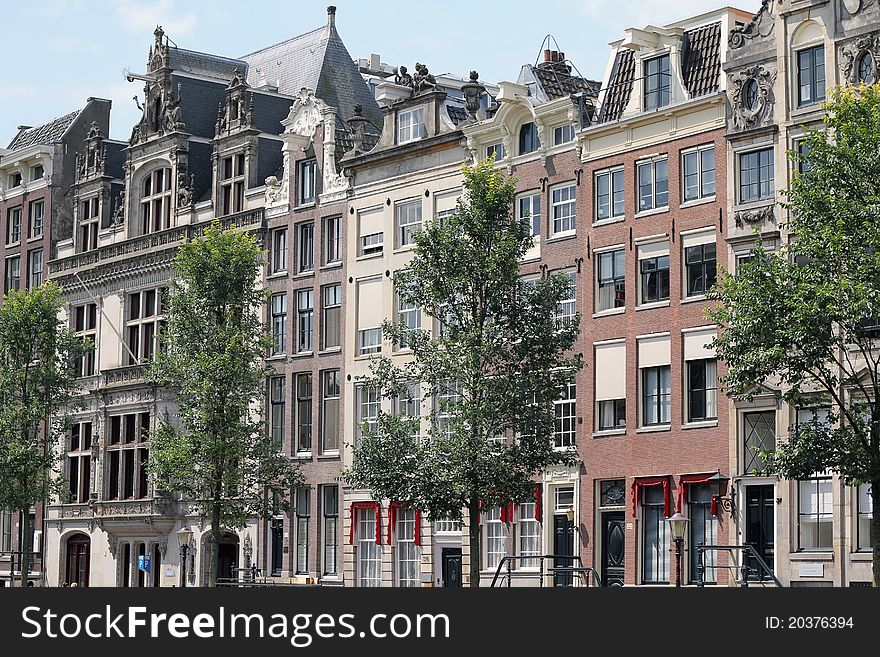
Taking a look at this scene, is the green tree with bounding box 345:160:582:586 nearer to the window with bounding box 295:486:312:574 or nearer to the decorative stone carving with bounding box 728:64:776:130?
the decorative stone carving with bounding box 728:64:776:130

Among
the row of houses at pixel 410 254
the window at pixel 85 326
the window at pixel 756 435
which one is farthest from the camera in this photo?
the window at pixel 85 326

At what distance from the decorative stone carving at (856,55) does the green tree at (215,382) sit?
1975cm

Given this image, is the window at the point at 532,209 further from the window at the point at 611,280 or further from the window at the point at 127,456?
the window at the point at 127,456

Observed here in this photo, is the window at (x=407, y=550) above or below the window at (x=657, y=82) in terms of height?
below

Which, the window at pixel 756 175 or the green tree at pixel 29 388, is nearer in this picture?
the window at pixel 756 175

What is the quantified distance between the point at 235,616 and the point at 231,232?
3422 cm

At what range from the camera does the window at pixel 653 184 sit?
52.0m

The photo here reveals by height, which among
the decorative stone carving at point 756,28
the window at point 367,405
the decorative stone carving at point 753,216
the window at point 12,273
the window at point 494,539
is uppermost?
the decorative stone carving at point 756,28

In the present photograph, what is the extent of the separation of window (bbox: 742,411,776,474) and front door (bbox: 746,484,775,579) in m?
0.69

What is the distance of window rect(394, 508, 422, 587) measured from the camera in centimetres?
5869

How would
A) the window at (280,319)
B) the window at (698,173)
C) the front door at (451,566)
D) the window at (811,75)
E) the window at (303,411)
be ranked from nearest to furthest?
1. the window at (811,75)
2. the window at (698,173)
3. the front door at (451,566)
4. the window at (303,411)
5. the window at (280,319)

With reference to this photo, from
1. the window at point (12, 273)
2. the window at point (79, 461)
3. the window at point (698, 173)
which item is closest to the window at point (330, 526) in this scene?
the window at point (79, 461)

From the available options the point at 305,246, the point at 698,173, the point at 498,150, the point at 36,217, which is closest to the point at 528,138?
the point at 498,150

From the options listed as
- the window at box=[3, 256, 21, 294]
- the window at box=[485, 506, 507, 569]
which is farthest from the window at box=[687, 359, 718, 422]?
the window at box=[3, 256, 21, 294]
